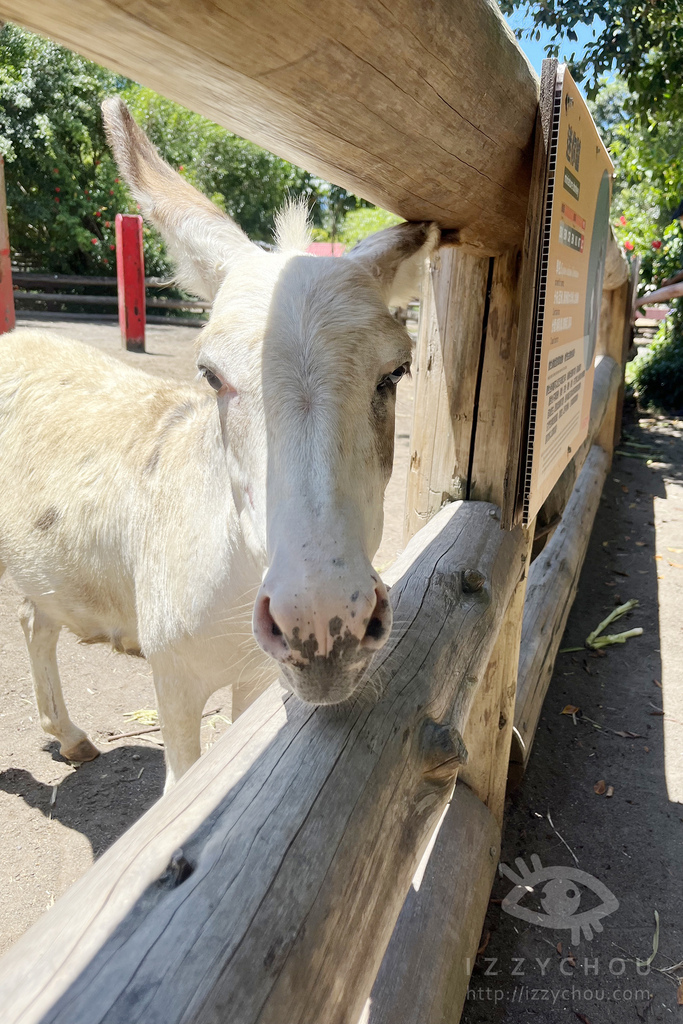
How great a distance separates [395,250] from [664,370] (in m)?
11.8

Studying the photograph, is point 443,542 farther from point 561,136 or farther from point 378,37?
point 378,37

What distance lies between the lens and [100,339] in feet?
40.5

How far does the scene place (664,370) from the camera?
39.4 ft

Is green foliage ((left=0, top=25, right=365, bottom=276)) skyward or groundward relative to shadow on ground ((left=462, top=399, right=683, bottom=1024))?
skyward

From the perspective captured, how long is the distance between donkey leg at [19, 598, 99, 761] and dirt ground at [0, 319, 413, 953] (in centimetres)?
12

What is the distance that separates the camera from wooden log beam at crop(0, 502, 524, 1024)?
2.46 feet

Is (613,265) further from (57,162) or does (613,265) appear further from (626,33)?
(57,162)

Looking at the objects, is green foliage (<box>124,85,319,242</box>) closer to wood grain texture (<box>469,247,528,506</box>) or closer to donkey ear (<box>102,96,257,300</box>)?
donkey ear (<box>102,96,257,300</box>)

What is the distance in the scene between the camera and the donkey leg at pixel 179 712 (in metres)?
2.31

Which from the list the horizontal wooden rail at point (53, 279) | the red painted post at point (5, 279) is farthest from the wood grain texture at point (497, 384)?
the horizontal wooden rail at point (53, 279)

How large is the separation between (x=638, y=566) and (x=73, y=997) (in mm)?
5955

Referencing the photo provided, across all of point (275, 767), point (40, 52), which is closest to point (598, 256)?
point (275, 767)
